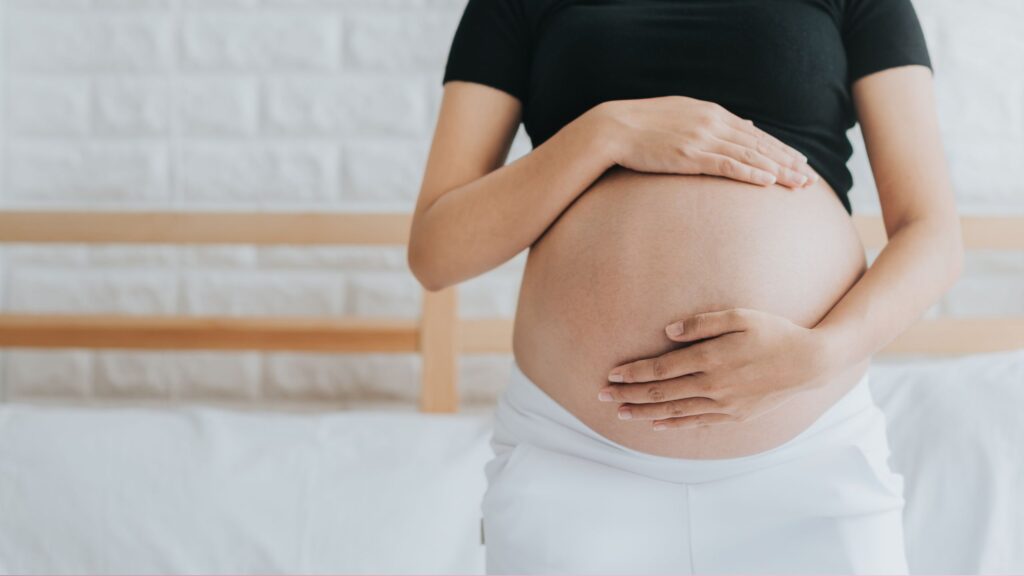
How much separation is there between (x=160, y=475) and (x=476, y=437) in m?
0.45

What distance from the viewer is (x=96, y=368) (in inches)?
63.6

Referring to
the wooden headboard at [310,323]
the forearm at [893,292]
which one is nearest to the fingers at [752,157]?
the forearm at [893,292]

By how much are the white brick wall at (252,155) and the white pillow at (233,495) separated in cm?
30

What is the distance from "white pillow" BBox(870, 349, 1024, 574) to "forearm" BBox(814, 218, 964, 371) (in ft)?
1.61

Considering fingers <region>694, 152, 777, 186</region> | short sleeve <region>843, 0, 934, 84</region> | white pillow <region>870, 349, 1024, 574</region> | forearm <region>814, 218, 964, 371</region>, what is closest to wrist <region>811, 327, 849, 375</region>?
forearm <region>814, 218, 964, 371</region>

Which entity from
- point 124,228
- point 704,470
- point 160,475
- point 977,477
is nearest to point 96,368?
point 124,228

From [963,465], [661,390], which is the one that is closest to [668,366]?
[661,390]

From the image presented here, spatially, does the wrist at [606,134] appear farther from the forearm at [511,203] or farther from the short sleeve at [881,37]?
the short sleeve at [881,37]

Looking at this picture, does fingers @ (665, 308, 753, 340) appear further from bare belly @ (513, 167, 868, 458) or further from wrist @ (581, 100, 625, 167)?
wrist @ (581, 100, 625, 167)

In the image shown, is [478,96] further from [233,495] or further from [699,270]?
[233,495]

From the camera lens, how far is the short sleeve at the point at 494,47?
2.75 feet

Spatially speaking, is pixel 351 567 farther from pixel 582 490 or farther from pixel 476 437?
pixel 582 490

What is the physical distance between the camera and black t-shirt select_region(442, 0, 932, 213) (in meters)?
0.79

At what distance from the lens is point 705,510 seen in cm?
69
